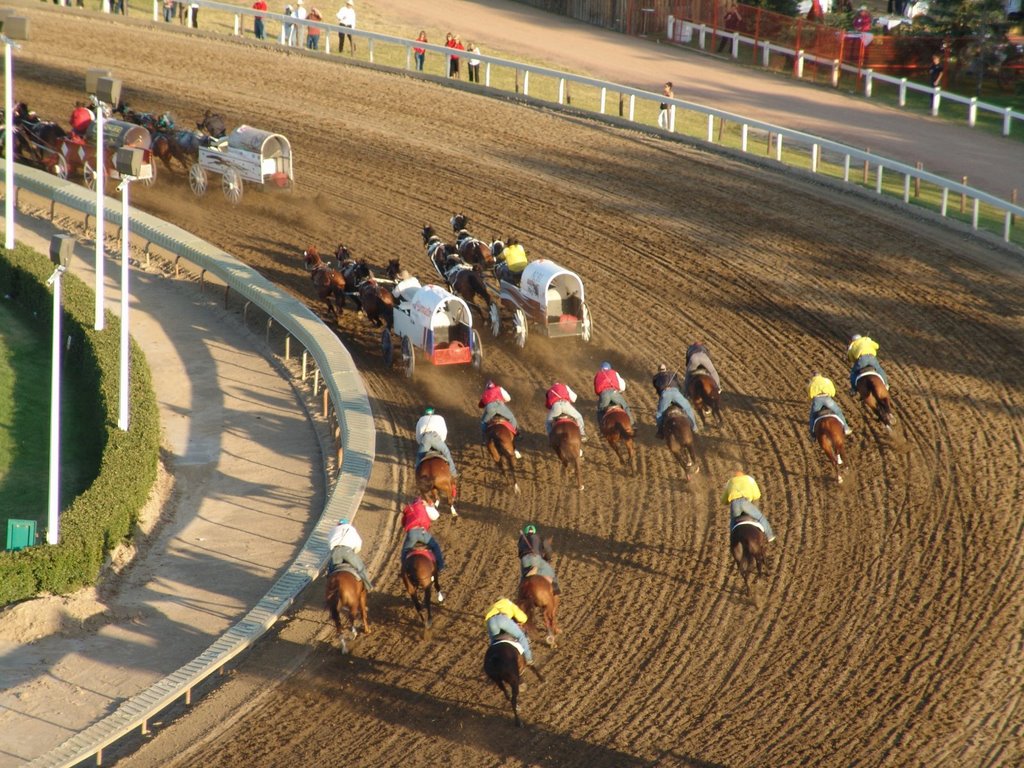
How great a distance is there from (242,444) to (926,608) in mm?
9408

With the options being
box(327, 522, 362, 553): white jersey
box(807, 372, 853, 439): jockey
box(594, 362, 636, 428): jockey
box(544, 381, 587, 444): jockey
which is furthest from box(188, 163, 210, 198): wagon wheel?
box(327, 522, 362, 553): white jersey

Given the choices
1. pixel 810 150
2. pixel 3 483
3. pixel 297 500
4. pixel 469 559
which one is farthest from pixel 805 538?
pixel 810 150

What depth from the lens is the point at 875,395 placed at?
1711 centimetres

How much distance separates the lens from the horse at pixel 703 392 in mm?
17516

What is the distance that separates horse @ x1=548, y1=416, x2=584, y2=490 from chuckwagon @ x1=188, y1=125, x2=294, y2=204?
451 inches

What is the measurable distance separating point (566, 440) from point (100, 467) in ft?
20.1

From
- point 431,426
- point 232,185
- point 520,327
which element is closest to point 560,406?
point 431,426

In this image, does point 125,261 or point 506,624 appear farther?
point 125,261

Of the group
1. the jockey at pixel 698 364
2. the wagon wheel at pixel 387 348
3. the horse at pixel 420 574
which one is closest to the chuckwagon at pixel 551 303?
the wagon wheel at pixel 387 348

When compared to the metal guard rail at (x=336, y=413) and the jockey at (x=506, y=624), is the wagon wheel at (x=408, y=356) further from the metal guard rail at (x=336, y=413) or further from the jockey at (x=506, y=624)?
the jockey at (x=506, y=624)

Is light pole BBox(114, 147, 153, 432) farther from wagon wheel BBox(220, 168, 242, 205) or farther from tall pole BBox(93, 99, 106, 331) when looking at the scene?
wagon wheel BBox(220, 168, 242, 205)

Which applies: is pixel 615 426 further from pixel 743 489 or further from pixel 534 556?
pixel 534 556

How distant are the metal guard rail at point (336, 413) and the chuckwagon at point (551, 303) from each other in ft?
9.66

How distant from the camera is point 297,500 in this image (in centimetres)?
1670
